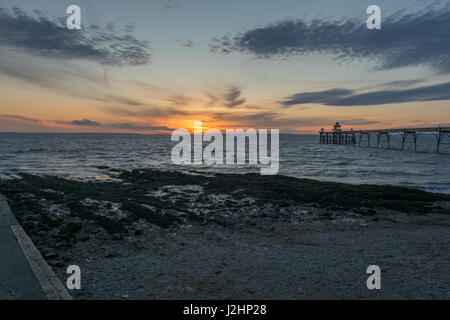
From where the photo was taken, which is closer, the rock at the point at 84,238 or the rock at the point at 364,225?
the rock at the point at 84,238

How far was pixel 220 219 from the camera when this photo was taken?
1223 centimetres

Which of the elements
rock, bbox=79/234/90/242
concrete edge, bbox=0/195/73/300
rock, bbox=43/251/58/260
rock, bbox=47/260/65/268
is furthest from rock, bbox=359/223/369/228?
rock, bbox=43/251/58/260

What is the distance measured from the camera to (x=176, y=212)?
13.2 meters

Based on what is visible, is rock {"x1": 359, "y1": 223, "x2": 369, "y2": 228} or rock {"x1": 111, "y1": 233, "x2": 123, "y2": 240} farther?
rock {"x1": 359, "y1": 223, "x2": 369, "y2": 228}

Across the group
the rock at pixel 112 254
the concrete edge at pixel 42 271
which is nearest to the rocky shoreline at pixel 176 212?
the rock at pixel 112 254

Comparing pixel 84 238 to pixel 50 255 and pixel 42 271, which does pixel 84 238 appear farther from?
pixel 42 271

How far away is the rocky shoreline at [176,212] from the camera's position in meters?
8.78

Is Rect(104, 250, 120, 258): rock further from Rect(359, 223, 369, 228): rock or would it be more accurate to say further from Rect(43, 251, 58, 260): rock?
Rect(359, 223, 369, 228): rock

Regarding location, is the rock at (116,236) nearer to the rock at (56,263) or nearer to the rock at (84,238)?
the rock at (84,238)

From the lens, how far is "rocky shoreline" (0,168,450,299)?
8.78 meters

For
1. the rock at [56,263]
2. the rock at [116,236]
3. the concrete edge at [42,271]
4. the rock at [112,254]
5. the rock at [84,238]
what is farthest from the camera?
the rock at [116,236]
